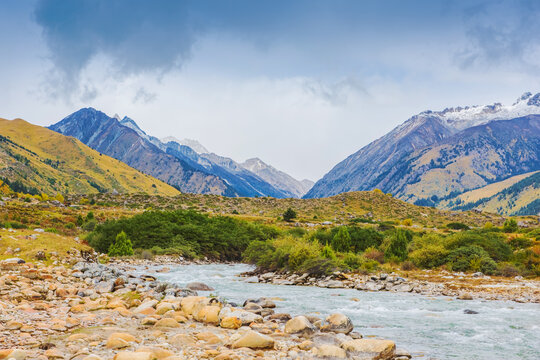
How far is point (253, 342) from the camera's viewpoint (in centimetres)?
1127

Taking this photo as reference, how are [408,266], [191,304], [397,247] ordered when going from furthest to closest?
1. [397,247]
2. [408,266]
3. [191,304]

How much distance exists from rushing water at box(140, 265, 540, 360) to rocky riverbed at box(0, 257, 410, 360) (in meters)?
2.05

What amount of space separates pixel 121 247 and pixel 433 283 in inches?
1289

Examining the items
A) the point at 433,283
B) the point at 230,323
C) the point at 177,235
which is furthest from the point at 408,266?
the point at 177,235

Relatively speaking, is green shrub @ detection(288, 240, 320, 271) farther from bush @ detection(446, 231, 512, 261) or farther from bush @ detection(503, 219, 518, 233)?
bush @ detection(503, 219, 518, 233)

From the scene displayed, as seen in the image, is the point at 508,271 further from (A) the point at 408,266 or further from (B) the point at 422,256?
(A) the point at 408,266

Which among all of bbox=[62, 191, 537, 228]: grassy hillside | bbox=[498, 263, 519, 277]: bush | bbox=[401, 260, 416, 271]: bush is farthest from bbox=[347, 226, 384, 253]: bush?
bbox=[62, 191, 537, 228]: grassy hillside

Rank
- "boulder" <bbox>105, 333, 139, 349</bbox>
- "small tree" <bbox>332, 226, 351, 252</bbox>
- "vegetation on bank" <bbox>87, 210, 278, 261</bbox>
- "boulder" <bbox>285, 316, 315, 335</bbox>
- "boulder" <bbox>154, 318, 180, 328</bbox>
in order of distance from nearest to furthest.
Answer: "boulder" <bbox>105, 333, 139, 349</bbox>
"boulder" <bbox>154, 318, 180, 328</bbox>
"boulder" <bbox>285, 316, 315, 335</bbox>
"small tree" <bbox>332, 226, 351, 252</bbox>
"vegetation on bank" <bbox>87, 210, 278, 261</bbox>

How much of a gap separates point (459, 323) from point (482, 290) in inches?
383

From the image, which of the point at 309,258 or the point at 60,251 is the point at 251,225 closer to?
the point at 309,258

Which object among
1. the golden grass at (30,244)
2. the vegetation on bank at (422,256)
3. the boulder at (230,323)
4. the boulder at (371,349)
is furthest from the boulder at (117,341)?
the vegetation on bank at (422,256)

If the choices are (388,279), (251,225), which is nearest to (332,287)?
(388,279)

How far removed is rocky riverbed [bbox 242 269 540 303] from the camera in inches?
920

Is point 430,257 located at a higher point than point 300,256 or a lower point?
higher
